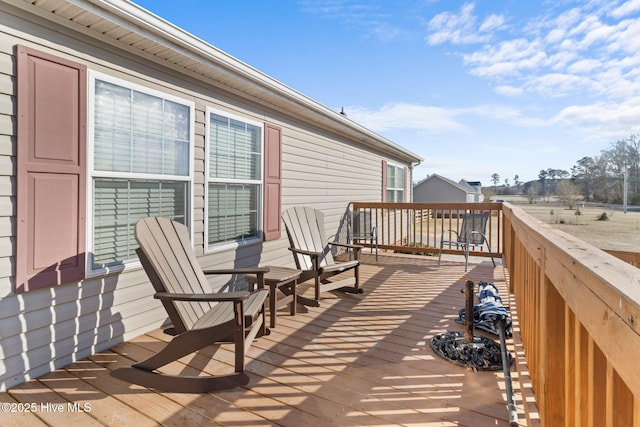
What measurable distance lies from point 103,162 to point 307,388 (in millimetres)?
2164

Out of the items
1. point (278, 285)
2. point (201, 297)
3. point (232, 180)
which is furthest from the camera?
point (232, 180)

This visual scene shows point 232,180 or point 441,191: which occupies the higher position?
point 441,191

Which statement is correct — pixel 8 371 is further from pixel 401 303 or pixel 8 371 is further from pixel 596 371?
pixel 401 303

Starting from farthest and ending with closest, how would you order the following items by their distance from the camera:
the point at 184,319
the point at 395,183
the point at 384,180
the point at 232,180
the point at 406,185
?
1. the point at 406,185
2. the point at 395,183
3. the point at 384,180
4. the point at 232,180
5. the point at 184,319

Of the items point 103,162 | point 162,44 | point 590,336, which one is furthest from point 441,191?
point 590,336

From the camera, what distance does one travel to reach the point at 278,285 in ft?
11.0

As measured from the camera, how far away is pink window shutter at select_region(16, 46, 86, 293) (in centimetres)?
221

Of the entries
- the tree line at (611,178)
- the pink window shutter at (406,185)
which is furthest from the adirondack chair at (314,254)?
the tree line at (611,178)

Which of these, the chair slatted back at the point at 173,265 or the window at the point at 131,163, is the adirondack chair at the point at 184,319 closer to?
the chair slatted back at the point at 173,265

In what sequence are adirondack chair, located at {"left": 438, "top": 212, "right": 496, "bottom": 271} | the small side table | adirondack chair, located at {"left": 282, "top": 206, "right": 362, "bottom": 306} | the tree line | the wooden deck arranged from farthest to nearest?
the tree line → adirondack chair, located at {"left": 438, "top": 212, "right": 496, "bottom": 271} → adirondack chair, located at {"left": 282, "top": 206, "right": 362, "bottom": 306} → the small side table → the wooden deck

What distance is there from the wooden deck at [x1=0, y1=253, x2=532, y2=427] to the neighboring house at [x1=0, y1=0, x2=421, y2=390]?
14.4 inches

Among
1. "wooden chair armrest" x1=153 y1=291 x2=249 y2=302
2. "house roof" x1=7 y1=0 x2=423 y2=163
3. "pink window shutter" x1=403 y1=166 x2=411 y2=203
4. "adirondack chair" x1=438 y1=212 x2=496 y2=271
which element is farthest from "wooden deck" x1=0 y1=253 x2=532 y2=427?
"pink window shutter" x1=403 y1=166 x2=411 y2=203

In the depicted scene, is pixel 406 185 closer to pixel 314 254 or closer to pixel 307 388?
pixel 314 254

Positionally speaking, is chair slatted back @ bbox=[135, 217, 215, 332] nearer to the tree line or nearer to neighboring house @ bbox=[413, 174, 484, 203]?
neighboring house @ bbox=[413, 174, 484, 203]
